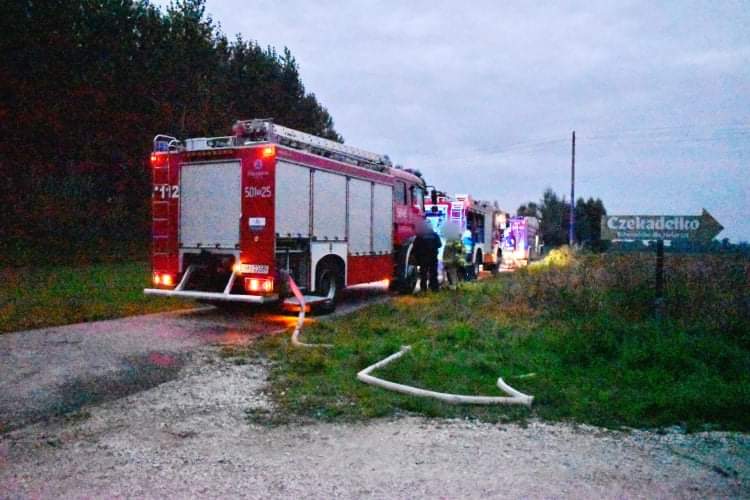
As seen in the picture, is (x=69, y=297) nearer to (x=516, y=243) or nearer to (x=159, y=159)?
(x=159, y=159)

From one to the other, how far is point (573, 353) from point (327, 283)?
6219 millimetres

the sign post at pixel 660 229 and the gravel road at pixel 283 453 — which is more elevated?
the sign post at pixel 660 229

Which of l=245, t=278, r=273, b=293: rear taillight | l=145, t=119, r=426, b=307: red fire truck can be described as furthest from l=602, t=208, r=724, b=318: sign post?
l=245, t=278, r=273, b=293: rear taillight

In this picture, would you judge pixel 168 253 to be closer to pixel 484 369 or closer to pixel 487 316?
pixel 487 316

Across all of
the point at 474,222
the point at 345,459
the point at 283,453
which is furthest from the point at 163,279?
the point at 474,222

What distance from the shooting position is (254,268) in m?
11.6

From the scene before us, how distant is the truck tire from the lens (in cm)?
1322

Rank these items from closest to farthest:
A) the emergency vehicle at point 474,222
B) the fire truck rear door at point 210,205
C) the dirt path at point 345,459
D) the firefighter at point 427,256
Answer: the dirt path at point 345,459, the fire truck rear door at point 210,205, the firefighter at point 427,256, the emergency vehicle at point 474,222

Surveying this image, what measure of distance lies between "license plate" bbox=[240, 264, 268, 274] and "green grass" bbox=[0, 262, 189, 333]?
104 inches

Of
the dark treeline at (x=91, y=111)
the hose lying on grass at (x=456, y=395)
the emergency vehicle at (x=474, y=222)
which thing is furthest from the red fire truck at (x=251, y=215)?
the dark treeline at (x=91, y=111)

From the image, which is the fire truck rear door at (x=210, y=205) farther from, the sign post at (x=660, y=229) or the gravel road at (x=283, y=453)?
the sign post at (x=660, y=229)

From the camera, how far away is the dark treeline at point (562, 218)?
2493 inches

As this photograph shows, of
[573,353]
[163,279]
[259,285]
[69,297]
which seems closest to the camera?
[573,353]

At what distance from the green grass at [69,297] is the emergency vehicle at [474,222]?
28.9 ft
